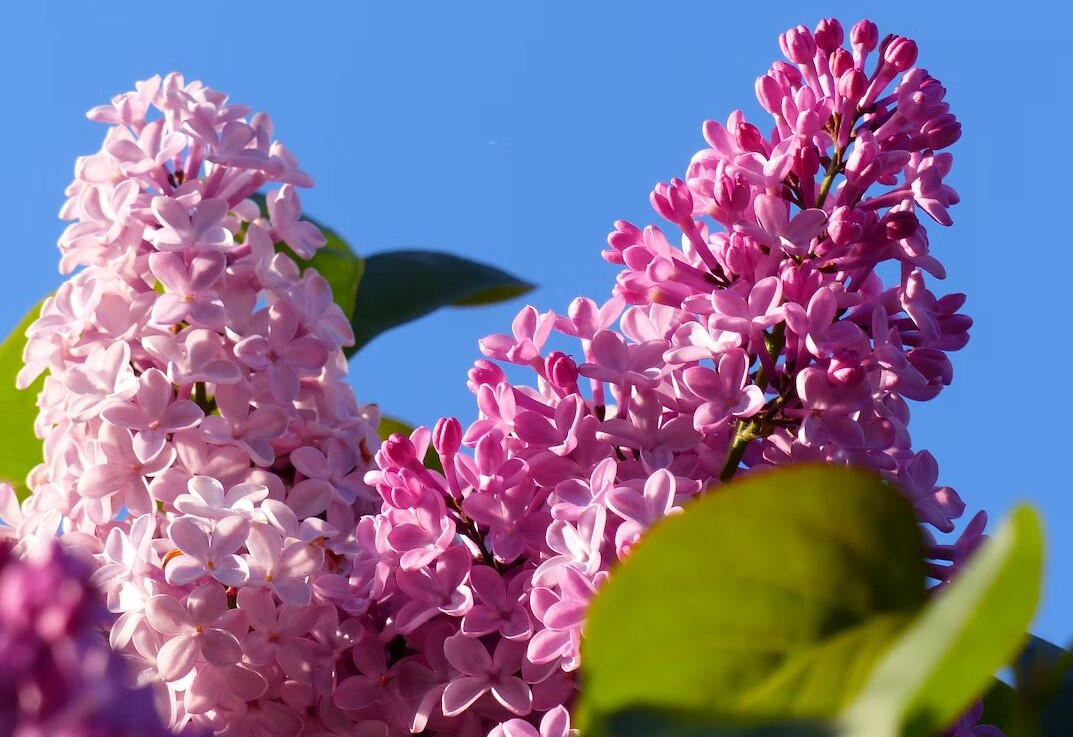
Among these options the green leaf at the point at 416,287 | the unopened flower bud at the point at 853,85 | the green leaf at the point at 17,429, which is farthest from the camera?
the green leaf at the point at 416,287

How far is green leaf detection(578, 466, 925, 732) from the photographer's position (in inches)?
12.4

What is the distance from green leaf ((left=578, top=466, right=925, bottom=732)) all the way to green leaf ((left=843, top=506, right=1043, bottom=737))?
37 millimetres

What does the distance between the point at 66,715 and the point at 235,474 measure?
0.51m

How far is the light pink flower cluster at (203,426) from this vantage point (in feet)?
2.26

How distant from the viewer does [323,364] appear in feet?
2.62

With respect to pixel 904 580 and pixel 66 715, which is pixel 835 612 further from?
pixel 66 715

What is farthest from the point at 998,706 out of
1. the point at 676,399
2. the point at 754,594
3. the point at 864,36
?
the point at 754,594

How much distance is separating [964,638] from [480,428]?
0.41m

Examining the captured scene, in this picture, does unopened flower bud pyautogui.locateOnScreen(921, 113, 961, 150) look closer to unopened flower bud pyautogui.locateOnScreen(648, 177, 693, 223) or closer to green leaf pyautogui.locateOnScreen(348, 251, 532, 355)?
unopened flower bud pyautogui.locateOnScreen(648, 177, 693, 223)

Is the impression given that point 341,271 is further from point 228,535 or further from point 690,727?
point 690,727

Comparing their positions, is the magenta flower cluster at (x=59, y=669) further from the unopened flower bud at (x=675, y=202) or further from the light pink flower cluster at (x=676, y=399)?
the unopened flower bud at (x=675, y=202)

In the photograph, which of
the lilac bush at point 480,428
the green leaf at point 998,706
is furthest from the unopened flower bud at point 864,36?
the green leaf at point 998,706

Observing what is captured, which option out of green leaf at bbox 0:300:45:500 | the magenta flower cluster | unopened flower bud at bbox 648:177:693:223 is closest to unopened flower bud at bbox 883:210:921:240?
unopened flower bud at bbox 648:177:693:223

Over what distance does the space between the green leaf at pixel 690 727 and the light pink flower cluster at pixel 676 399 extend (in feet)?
0.88
